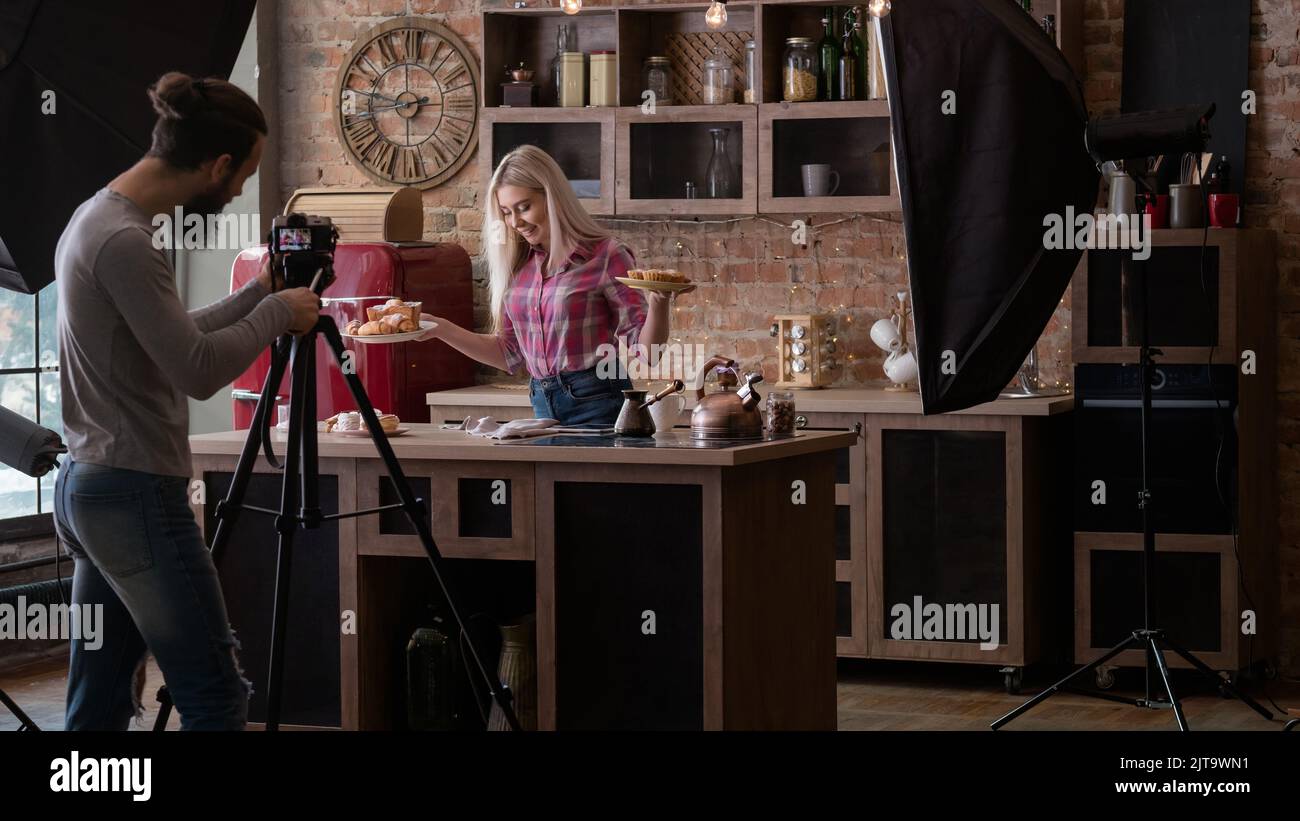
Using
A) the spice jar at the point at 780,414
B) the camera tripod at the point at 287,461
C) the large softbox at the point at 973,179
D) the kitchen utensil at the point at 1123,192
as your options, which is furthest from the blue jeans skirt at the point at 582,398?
the kitchen utensil at the point at 1123,192

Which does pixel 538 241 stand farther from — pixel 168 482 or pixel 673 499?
pixel 168 482

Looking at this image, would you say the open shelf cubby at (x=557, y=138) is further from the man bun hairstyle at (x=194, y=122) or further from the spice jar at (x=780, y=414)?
the man bun hairstyle at (x=194, y=122)

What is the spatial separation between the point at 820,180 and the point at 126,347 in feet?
11.1

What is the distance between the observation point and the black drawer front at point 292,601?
4.17 metres

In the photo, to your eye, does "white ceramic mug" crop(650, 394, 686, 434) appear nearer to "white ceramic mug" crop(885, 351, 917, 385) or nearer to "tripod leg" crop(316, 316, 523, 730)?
"tripod leg" crop(316, 316, 523, 730)

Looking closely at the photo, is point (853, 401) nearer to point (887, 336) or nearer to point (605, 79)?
point (887, 336)

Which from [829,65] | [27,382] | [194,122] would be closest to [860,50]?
[829,65]

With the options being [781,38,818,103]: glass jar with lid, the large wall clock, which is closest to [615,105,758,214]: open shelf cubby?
[781,38,818,103]: glass jar with lid

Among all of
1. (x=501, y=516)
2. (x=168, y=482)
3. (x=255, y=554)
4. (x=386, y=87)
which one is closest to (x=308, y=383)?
(x=168, y=482)

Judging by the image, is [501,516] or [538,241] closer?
[501,516]

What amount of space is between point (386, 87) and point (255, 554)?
284 cm

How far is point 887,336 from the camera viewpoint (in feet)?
19.0

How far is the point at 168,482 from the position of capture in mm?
2846
